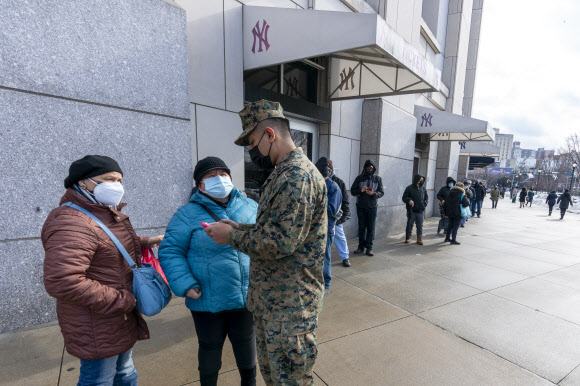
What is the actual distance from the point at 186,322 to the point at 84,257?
1.97m

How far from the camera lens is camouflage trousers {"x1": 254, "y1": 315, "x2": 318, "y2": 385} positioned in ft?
4.68

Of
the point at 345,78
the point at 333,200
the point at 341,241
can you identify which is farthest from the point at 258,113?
the point at 345,78

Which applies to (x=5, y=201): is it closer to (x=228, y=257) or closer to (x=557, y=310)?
(x=228, y=257)

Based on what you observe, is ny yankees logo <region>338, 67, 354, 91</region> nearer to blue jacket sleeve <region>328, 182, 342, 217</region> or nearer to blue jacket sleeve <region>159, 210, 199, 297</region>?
blue jacket sleeve <region>328, 182, 342, 217</region>

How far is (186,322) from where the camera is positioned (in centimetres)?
302

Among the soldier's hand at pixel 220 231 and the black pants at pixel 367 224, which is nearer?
the soldier's hand at pixel 220 231

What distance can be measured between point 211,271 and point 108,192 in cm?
74

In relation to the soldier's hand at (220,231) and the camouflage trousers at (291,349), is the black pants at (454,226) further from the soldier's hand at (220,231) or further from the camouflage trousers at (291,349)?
the soldier's hand at (220,231)

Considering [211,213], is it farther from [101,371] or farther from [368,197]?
[368,197]

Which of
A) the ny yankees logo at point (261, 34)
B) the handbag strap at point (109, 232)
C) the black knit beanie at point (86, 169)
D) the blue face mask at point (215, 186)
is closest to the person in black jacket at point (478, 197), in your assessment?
the ny yankees logo at point (261, 34)

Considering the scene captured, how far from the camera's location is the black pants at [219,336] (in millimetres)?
1774

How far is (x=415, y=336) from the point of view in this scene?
287cm

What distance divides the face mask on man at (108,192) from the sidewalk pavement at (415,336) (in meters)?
1.53

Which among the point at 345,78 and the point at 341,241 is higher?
the point at 345,78
